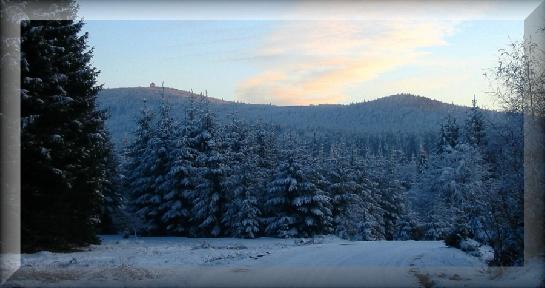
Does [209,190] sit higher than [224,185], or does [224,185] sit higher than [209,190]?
[224,185]

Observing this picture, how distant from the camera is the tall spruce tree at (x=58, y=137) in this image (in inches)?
877

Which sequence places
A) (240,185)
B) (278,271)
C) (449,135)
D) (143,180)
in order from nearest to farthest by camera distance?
(278,271)
(240,185)
(143,180)
(449,135)

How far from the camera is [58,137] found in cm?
2262

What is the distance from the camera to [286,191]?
4797cm

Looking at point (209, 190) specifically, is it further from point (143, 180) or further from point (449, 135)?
point (449, 135)

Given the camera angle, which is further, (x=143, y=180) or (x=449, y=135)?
(x=449, y=135)

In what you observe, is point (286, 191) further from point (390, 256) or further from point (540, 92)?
point (540, 92)

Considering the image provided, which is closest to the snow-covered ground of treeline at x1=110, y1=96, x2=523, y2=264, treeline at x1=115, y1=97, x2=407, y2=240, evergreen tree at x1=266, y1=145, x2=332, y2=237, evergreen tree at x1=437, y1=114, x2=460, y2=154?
treeline at x1=110, y1=96, x2=523, y2=264

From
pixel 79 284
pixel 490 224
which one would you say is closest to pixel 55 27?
pixel 79 284

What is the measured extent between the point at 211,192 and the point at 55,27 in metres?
24.9

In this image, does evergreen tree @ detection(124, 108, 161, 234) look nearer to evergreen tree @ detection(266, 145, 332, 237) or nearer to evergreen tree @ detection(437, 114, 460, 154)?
evergreen tree @ detection(266, 145, 332, 237)

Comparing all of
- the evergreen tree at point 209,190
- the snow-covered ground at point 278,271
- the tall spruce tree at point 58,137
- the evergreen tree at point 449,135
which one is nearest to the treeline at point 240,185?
the evergreen tree at point 209,190

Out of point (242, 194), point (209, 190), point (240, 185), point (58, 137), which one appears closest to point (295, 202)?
point (242, 194)

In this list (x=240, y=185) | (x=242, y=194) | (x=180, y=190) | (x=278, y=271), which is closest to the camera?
(x=278, y=271)
